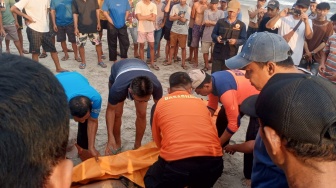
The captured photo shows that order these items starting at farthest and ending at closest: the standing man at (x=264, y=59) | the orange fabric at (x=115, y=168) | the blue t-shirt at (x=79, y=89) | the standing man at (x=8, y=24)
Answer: the standing man at (x=8, y=24) < the blue t-shirt at (x=79, y=89) < the orange fabric at (x=115, y=168) < the standing man at (x=264, y=59)

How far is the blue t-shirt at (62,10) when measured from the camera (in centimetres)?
620

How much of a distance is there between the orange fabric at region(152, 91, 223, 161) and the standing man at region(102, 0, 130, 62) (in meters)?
3.94

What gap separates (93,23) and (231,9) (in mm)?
2577

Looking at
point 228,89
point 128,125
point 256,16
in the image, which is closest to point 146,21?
point 256,16

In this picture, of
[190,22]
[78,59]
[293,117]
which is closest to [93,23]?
[78,59]

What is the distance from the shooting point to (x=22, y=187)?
65 cm

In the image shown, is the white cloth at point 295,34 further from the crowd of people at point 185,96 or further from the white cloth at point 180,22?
the white cloth at point 180,22

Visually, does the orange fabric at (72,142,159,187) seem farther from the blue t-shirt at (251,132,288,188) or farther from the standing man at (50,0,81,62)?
the standing man at (50,0,81,62)

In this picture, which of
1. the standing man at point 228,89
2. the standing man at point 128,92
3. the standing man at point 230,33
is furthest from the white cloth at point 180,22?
the standing man at point 228,89

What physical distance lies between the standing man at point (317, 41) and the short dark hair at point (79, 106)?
381 cm

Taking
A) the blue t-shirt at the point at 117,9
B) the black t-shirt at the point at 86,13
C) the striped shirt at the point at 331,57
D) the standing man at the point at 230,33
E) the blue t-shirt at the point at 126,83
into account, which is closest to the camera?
the blue t-shirt at the point at 126,83

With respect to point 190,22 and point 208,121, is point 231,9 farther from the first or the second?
point 208,121

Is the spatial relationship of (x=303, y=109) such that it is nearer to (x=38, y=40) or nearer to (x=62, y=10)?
(x=38, y=40)

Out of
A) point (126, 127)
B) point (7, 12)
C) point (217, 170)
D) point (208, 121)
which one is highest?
point (7, 12)
